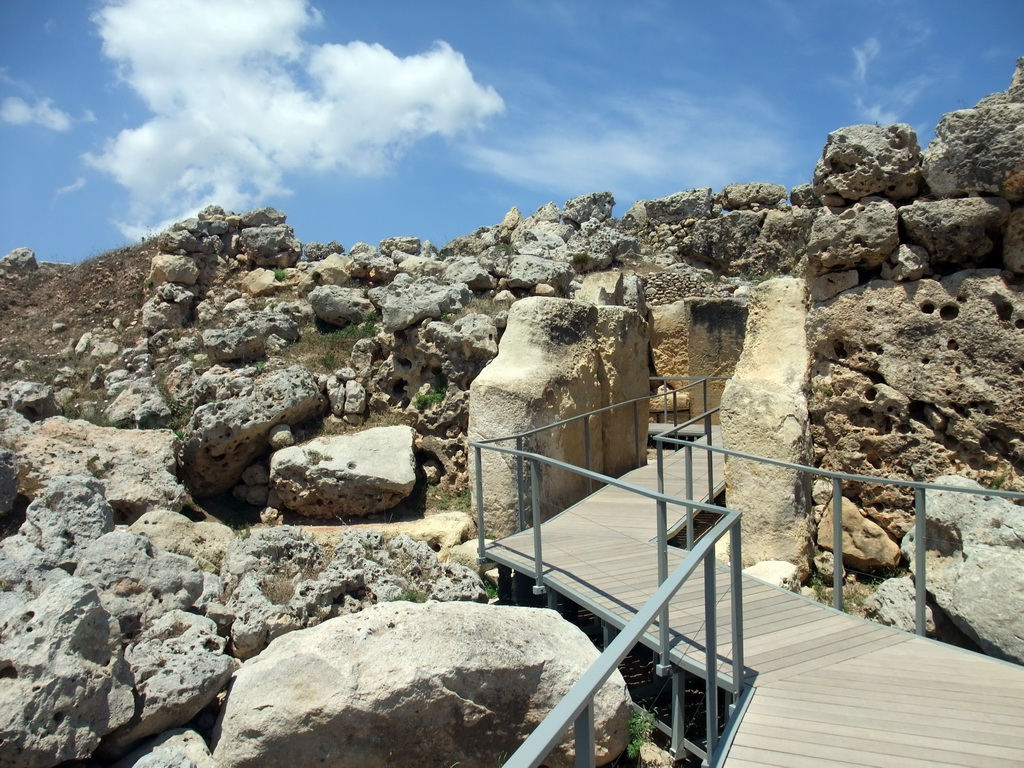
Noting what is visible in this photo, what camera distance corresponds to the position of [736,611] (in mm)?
3785

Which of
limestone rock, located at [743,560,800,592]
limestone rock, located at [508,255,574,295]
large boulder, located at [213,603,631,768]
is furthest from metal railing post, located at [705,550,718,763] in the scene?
limestone rock, located at [508,255,574,295]

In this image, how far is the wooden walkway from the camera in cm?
324

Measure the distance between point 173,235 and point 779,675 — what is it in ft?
43.1

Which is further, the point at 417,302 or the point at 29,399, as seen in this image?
the point at 417,302

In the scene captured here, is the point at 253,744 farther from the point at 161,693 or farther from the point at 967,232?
the point at 967,232

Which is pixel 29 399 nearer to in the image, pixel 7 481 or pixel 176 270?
pixel 7 481

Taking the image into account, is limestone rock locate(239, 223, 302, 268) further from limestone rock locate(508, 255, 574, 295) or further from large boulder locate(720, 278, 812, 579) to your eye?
large boulder locate(720, 278, 812, 579)

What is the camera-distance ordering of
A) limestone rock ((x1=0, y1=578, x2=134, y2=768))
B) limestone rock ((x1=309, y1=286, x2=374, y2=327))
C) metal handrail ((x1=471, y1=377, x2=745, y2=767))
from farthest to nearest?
limestone rock ((x1=309, y1=286, x2=374, y2=327)) < limestone rock ((x1=0, y1=578, x2=134, y2=768)) < metal handrail ((x1=471, y1=377, x2=745, y2=767))

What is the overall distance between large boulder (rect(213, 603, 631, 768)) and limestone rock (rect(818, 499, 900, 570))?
3084 mm

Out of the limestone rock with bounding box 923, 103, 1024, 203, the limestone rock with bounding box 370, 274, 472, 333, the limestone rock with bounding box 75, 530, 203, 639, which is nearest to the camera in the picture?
the limestone rock with bounding box 75, 530, 203, 639

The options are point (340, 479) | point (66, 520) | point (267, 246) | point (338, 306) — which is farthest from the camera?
point (267, 246)

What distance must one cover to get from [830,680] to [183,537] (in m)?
5.97

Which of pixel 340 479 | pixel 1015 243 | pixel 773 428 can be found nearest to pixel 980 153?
pixel 1015 243

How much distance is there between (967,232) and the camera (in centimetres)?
619
